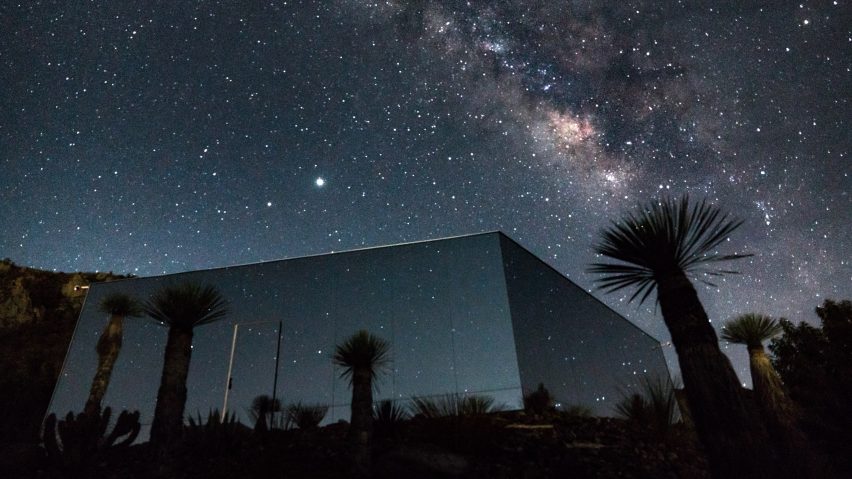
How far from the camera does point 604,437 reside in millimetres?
8242

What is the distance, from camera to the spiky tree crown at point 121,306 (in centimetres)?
1364

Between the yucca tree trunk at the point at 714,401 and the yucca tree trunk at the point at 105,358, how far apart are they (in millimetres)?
13251

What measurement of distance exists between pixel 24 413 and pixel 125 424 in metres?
8.90

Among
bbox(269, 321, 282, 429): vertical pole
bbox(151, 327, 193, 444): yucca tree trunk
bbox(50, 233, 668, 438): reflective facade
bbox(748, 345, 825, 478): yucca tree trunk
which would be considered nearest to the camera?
bbox(748, 345, 825, 478): yucca tree trunk

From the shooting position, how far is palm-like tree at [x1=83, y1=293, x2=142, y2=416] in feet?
41.9

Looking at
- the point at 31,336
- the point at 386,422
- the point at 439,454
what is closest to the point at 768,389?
the point at 439,454

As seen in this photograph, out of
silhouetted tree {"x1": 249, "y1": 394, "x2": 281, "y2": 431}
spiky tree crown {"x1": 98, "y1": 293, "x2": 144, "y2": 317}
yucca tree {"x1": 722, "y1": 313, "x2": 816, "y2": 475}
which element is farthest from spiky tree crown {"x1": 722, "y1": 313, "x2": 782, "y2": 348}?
spiky tree crown {"x1": 98, "y1": 293, "x2": 144, "y2": 317}

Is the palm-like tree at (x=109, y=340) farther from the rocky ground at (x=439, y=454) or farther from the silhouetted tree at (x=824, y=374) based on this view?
the silhouetted tree at (x=824, y=374)

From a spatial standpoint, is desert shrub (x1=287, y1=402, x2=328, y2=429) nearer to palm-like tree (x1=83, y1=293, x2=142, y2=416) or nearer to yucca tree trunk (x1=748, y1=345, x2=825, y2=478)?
palm-like tree (x1=83, y1=293, x2=142, y2=416)

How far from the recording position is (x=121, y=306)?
13.7 m

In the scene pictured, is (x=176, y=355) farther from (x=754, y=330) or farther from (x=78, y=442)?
(x=754, y=330)

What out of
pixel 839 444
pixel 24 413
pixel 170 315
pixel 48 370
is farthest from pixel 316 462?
pixel 48 370

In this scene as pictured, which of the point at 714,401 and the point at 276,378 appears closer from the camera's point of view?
the point at 714,401

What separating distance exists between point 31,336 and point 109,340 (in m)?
11.2
